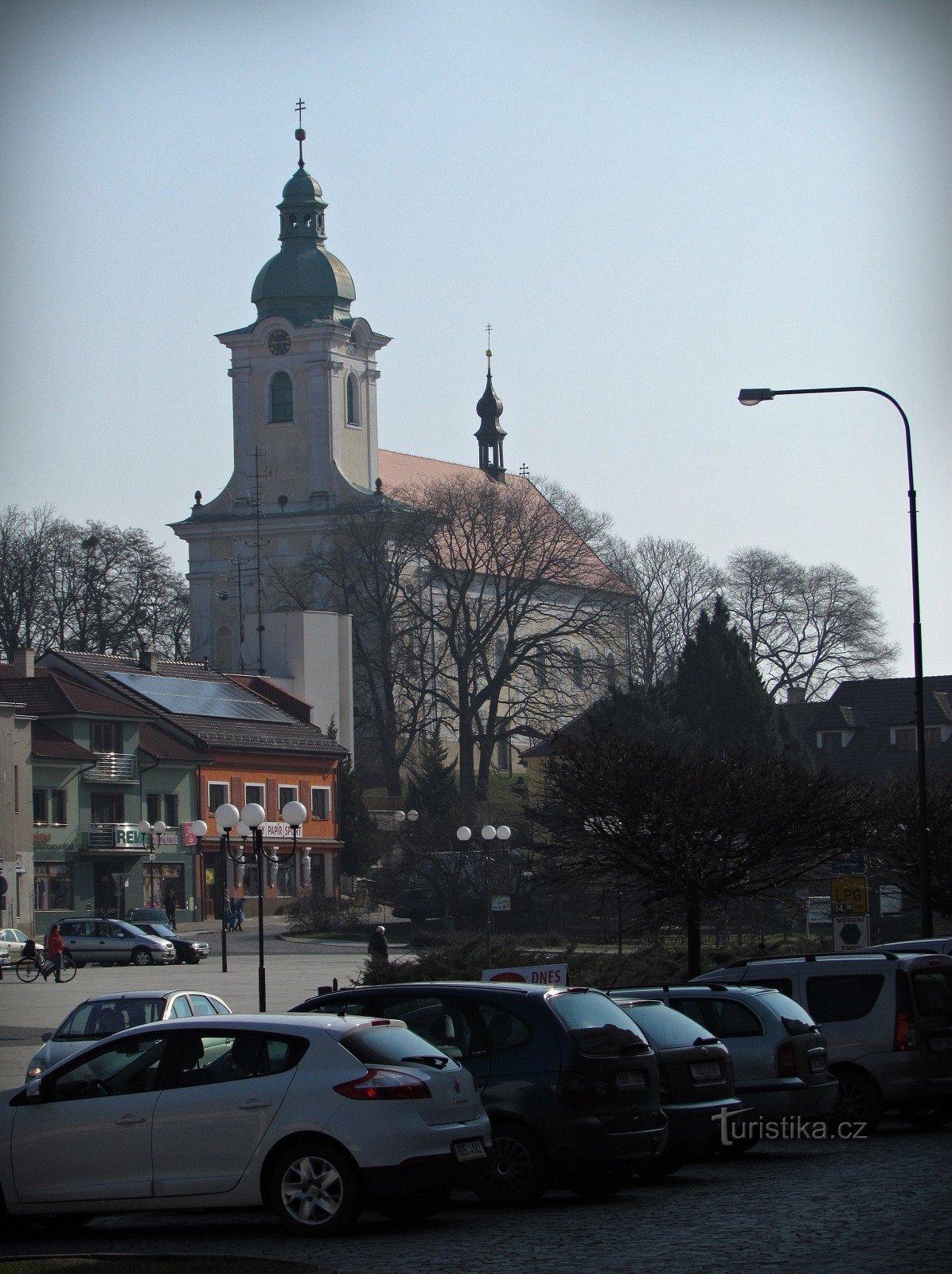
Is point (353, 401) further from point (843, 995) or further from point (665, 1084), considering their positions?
point (665, 1084)

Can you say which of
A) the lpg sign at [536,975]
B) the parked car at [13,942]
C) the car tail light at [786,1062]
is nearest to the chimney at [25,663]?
the parked car at [13,942]

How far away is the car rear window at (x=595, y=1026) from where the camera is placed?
13.2 meters

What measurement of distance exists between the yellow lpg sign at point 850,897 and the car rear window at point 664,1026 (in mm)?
12796

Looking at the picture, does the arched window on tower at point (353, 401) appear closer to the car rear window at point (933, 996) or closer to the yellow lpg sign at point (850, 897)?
the yellow lpg sign at point (850, 897)

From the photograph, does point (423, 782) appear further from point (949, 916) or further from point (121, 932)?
point (949, 916)

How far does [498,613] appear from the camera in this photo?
275ft

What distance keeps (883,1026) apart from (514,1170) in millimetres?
4964

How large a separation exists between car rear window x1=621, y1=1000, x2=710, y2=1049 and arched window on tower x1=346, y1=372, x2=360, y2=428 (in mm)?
95757

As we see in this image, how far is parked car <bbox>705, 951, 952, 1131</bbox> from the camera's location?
668 inches

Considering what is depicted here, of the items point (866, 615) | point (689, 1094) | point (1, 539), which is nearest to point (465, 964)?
point (689, 1094)

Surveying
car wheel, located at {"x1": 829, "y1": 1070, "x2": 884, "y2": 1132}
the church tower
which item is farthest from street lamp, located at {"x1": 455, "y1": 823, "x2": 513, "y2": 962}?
the church tower

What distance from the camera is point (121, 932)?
51.6 metres

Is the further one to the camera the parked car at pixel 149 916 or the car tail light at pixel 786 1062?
the parked car at pixel 149 916

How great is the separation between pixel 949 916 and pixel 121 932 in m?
23.6
